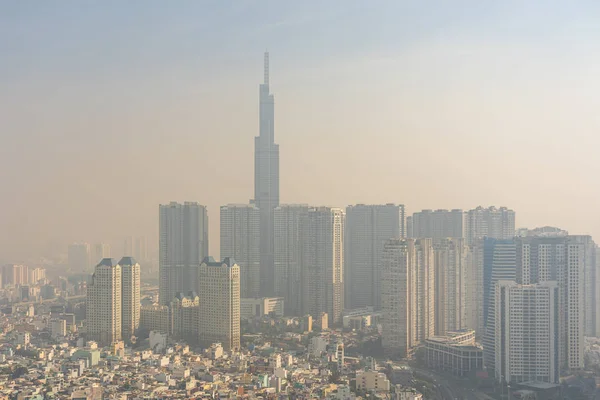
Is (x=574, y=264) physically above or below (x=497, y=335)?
above

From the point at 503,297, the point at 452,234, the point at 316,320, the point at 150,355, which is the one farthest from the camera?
the point at 452,234

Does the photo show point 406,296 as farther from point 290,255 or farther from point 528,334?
point 290,255

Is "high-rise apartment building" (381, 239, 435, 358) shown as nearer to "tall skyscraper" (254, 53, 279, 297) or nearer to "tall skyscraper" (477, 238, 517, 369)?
"tall skyscraper" (477, 238, 517, 369)

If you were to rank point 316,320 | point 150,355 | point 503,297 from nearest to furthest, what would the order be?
point 503,297 < point 150,355 < point 316,320

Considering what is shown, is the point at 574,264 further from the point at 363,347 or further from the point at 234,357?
the point at 234,357

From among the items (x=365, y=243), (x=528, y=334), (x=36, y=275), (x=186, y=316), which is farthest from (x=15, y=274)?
(x=528, y=334)

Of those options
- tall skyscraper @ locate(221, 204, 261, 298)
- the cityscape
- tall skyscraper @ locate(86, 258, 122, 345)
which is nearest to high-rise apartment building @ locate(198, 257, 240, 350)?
the cityscape

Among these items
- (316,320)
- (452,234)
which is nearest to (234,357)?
(316,320)

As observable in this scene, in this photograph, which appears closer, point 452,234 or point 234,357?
point 234,357
